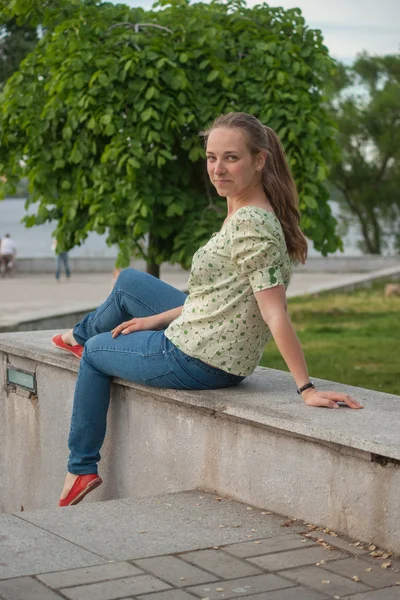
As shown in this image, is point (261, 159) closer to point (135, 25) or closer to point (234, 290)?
point (234, 290)

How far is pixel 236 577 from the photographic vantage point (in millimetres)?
3088

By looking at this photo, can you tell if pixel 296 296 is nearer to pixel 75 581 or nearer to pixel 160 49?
pixel 160 49

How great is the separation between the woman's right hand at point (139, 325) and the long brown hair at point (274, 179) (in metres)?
0.68

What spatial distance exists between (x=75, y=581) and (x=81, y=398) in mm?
1609

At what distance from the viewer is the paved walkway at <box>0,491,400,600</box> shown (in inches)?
117

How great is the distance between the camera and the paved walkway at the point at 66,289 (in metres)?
18.9

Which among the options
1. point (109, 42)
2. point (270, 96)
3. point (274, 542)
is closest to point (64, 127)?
point (109, 42)

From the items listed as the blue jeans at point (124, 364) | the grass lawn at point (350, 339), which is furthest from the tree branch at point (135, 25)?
the blue jeans at point (124, 364)

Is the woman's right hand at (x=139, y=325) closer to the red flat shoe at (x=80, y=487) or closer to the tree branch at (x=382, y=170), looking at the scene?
the red flat shoe at (x=80, y=487)

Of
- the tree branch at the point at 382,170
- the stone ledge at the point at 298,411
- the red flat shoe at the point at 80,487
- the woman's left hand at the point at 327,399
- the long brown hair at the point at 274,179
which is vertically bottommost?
the red flat shoe at the point at 80,487

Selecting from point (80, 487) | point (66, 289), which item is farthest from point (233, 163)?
point (66, 289)

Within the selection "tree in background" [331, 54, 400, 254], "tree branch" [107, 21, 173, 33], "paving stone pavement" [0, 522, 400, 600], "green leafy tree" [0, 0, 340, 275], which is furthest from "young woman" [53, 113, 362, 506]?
"tree in background" [331, 54, 400, 254]

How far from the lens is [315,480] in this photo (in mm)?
3582

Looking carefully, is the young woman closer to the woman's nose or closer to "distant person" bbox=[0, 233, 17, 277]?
the woman's nose
